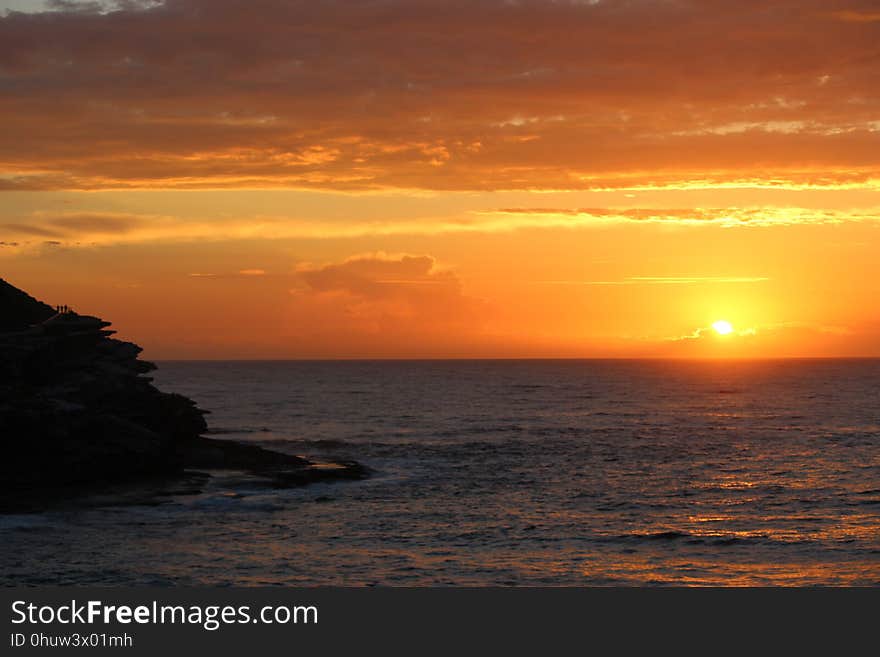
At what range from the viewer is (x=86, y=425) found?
5244 cm

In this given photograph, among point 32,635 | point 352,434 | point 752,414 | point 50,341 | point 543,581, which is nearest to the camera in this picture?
point 32,635

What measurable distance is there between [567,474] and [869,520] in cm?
2082

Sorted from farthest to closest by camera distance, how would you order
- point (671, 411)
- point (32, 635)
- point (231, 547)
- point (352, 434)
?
point (671, 411) → point (352, 434) → point (231, 547) → point (32, 635)

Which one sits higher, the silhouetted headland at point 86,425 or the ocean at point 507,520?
the silhouetted headland at point 86,425

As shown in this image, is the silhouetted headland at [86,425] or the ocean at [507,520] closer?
the ocean at [507,520]

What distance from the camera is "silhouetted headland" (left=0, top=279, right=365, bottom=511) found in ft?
165

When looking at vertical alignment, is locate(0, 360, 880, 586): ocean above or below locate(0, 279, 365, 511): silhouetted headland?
below

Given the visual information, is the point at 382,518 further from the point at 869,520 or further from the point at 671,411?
the point at 671,411

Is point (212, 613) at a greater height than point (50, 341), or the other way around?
point (50, 341)

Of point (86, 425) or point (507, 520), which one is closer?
point (507, 520)

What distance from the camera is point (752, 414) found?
11712 cm

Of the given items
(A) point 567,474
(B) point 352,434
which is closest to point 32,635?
(A) point 567,474

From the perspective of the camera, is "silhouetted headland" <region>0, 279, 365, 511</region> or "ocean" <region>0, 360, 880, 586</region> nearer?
"ocean" <region>0, 360, 880, 586</region>

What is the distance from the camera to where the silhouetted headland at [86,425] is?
50.2 m
